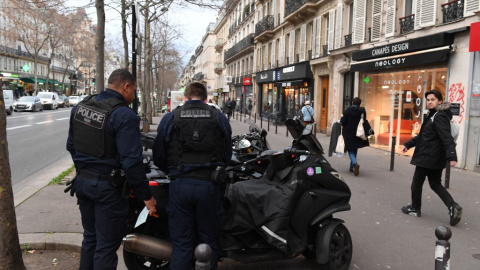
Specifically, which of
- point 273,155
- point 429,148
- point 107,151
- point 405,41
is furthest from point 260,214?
point 405,41

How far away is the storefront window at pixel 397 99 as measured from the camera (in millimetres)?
12320

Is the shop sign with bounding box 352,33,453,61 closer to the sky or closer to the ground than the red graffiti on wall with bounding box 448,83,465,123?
closer to the sky

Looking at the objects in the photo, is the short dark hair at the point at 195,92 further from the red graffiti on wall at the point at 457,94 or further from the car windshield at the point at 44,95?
the car windshield at the point at 44,95

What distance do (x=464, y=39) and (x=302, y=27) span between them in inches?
547

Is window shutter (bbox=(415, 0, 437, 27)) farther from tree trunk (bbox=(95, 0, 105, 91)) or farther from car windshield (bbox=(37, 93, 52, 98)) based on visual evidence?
car windshield (bbox=(37, 93, 52, 98))

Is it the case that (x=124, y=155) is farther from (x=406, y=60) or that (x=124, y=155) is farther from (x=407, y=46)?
(x=407, y=46)

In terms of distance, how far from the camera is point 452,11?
1102 centimetres

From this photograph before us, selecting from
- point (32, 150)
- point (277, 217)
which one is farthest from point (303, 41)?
point (277, 217)

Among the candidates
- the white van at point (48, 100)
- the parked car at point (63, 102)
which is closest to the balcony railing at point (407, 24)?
the white van at point (48, 100)

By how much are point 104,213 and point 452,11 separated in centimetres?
Answer: 1131

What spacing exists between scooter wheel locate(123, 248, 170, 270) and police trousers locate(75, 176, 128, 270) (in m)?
0.48

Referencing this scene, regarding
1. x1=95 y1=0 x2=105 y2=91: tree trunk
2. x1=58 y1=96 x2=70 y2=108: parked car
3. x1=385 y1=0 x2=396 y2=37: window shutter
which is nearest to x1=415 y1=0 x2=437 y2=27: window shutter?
x1=385 y1=0 x2=396 y2=37: window shutter

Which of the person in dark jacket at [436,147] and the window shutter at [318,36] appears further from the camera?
the window shutter at [318,36]

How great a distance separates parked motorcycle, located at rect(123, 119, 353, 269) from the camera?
3387 mm
